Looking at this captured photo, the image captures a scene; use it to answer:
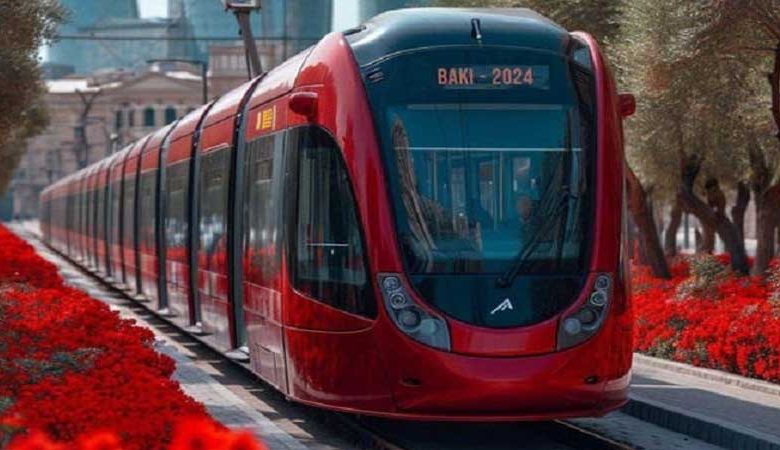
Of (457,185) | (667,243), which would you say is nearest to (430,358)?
(457,185)

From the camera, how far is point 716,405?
50.0ft

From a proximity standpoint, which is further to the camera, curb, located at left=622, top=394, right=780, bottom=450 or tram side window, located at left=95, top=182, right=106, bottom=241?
tram side window, located at left=95, top=182, right=106, bottom=241

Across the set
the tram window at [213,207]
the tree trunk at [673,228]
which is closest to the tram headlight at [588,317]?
the tram window at [213,207]

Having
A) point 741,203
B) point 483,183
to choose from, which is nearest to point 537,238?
point 483,183

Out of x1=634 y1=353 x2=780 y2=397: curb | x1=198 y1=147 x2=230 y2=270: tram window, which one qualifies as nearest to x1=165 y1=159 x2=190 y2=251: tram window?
x1=198 y1=147 x2=230 y2=270: tram window

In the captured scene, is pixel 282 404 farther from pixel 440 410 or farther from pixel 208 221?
pixel 440 410

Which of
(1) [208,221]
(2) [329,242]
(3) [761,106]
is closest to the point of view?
(2) [329,242]

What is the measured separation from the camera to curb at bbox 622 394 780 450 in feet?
41.4

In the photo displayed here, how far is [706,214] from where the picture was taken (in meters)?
28.9

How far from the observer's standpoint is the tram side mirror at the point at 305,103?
12.8 meters

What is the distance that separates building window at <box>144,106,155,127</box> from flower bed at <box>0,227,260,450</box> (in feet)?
380

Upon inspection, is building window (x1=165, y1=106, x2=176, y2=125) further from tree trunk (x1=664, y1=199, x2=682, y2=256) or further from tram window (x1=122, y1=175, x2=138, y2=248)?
tram window (x1=122, y1=175, x2=138, y2=248)

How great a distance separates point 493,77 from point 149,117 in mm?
124367

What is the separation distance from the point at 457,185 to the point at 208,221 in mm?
6777
